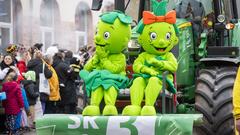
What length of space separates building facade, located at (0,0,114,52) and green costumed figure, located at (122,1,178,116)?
8652 mm

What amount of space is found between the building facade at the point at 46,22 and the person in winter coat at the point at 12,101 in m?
5.20

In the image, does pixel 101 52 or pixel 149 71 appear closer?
pixel 149 71

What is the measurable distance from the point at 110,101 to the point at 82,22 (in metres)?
14.5

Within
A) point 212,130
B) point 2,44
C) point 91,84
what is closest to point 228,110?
point 212,130

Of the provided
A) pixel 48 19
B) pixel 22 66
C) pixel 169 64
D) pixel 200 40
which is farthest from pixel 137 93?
pixel 48 19

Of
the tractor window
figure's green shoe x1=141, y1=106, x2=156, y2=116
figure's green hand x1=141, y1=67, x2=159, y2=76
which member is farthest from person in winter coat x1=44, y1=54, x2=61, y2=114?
figure's green shoe x1=141, y1=106, x2=156, y2=116

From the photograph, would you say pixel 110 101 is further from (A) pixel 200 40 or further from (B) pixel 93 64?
(A) pixel 200 40

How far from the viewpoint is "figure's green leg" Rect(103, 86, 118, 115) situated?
7609 millimetres

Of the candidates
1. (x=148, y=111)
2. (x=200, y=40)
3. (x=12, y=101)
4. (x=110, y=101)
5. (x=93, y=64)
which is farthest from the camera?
(x=12, y=101)

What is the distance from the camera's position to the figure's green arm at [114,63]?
8.12 meters

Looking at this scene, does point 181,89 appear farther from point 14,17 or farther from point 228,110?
point 14,17

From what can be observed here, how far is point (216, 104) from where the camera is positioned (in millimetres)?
8180

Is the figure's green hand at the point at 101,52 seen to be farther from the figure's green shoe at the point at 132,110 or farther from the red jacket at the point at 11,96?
the red jacket at the point at 11,96

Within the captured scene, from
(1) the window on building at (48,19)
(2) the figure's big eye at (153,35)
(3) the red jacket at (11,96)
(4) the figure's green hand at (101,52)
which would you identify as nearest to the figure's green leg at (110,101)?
(4) the figure's green hand at (101,52)
